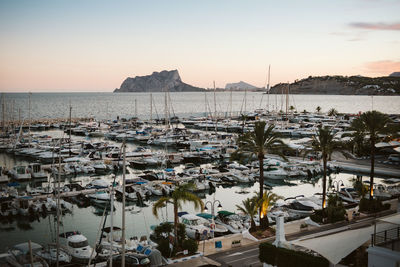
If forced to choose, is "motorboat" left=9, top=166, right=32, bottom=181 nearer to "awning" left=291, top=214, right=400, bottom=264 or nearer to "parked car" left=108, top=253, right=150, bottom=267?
"parked car" left=108, top=253, right=150, bottom=267

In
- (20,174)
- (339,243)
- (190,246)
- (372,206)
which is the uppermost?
(339,243)

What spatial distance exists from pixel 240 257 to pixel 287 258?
427cm

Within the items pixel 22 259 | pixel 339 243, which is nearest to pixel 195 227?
pixel 22 259

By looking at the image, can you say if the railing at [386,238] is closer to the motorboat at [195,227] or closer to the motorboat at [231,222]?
the motorboat at [195,227]

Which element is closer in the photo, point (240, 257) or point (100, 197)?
point (240, 257)

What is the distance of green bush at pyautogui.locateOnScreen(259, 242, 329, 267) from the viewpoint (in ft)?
53.7

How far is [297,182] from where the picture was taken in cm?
Result: 4900

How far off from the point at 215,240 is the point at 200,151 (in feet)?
125

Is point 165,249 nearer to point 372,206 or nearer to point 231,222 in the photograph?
point 231,222

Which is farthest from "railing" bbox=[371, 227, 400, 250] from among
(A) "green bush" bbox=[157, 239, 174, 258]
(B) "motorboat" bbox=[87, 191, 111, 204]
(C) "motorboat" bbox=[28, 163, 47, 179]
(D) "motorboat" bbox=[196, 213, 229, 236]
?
(C) "motorboat" bbox=[28, 163, 47, 179]

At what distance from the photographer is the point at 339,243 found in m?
16.0

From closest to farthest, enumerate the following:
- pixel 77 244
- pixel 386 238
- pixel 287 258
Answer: pixel 386 238
pixel 287 258
pixel 77 244

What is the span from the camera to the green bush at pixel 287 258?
1636 centimetres

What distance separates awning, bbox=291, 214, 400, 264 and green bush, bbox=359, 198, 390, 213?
1209cm
